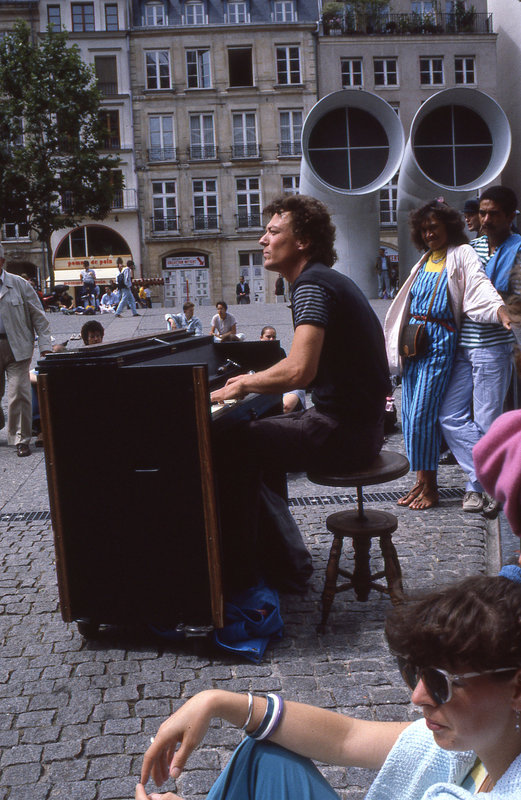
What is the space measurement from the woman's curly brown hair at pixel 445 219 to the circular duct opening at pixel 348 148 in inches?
543

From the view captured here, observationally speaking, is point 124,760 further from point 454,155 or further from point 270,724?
point 454,155

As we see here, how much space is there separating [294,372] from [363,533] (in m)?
0.81

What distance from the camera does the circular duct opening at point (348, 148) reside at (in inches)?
742

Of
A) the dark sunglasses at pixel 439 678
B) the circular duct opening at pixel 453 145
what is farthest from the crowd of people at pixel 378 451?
the circular duct opening at pixel 453 145

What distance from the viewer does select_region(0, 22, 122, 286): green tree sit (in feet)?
112

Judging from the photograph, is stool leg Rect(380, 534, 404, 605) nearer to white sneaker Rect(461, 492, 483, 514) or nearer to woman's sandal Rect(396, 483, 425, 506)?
white sneaker Rect(461, 492, 483, 514)

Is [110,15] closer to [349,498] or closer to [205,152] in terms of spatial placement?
[205,152]

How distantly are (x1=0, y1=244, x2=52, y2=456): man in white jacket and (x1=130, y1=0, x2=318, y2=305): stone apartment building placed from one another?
122 ft

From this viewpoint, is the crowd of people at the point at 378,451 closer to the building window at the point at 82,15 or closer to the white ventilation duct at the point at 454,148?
the white ventilation duct at the point at 454,148

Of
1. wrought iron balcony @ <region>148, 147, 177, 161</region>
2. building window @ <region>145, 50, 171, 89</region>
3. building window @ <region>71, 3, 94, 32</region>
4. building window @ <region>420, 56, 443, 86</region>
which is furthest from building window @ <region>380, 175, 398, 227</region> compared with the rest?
building window @ <region>71, 3, 94, 32</region>

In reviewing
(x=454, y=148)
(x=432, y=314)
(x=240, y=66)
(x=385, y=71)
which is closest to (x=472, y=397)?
(x=432, y=314)

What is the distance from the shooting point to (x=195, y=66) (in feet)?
149

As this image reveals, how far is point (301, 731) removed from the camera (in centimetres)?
164

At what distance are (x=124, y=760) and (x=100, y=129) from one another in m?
34.9
